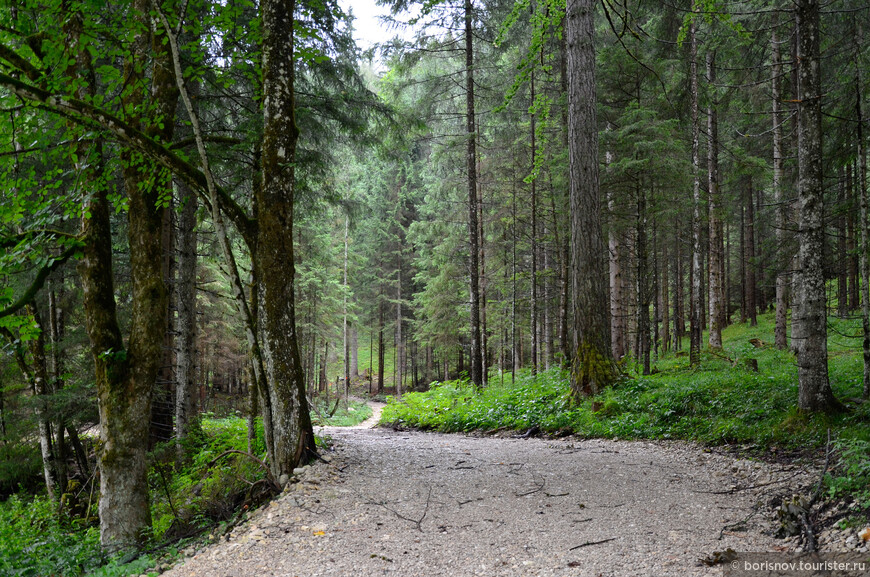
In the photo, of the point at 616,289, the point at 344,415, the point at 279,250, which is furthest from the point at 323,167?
the point at 344,415

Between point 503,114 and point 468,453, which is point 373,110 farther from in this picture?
point 503,114

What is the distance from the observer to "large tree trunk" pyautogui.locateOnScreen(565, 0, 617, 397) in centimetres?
930

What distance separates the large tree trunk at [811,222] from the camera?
5438mm

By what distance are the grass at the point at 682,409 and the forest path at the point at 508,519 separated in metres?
0.78

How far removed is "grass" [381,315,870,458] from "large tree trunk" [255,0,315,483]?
5314 mm

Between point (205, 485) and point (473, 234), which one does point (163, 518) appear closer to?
point (205, 485)

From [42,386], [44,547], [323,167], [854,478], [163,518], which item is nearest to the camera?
[854,478]

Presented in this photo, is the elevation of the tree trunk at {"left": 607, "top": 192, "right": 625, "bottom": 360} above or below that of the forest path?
above

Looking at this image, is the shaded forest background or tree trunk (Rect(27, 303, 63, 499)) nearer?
the shaded forest background

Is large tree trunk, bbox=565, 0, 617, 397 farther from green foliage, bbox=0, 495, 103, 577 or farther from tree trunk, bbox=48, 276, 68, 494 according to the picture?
tree trunk, bbox=48, 276, 68, 494

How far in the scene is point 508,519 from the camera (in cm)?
421

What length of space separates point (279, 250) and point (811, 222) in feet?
20.3

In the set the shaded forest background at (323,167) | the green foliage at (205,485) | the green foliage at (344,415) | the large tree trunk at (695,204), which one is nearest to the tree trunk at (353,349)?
the shaded forest background at (323,167)

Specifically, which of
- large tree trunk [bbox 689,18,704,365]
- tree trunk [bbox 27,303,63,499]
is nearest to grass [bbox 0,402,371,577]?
tree trunk [bbox 27,303,63,499]
